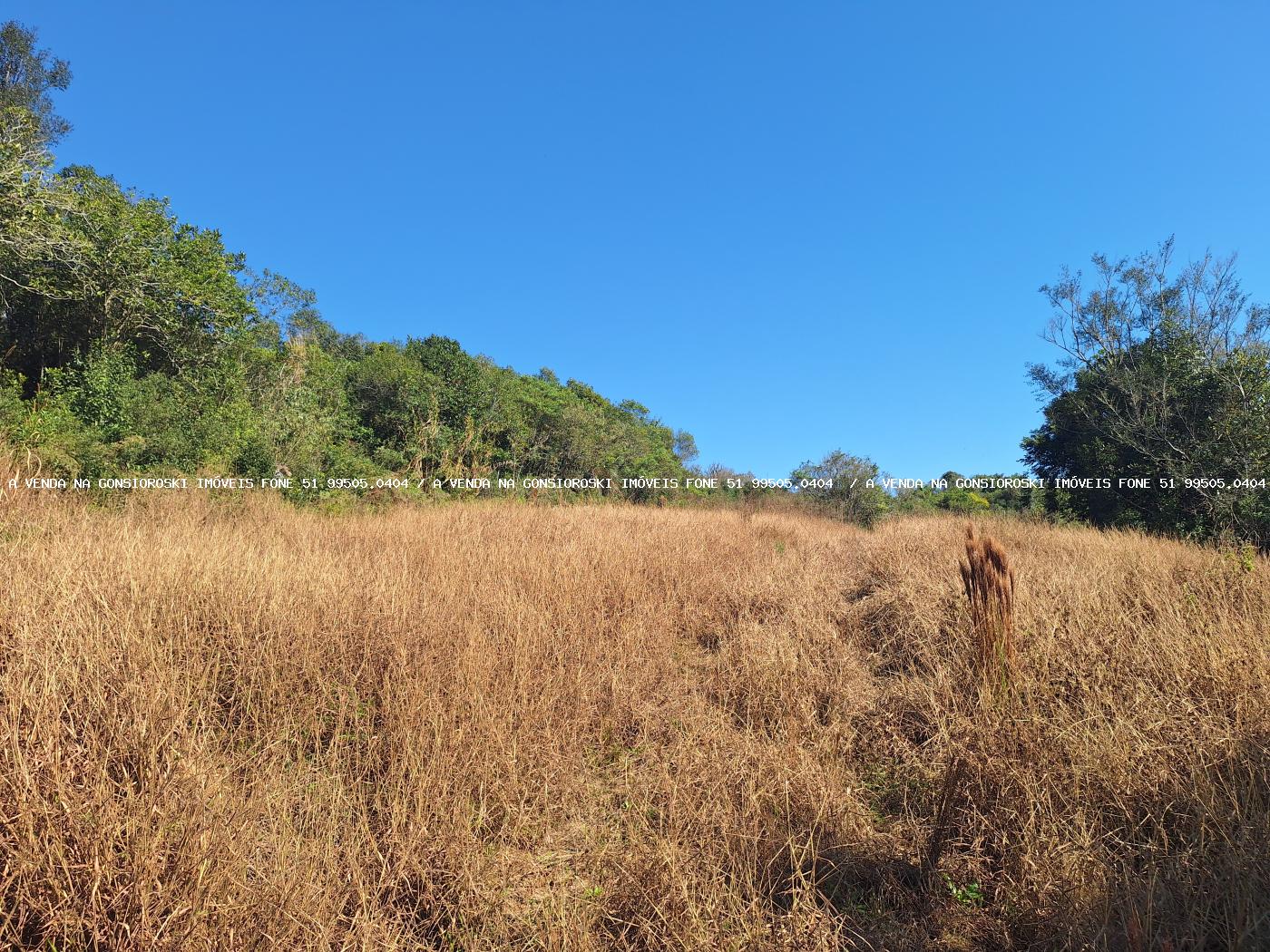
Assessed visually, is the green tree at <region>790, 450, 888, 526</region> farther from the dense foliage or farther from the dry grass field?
the dry grass field

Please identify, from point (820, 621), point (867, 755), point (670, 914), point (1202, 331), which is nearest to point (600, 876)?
point (670, 914)

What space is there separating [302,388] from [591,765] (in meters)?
14.7

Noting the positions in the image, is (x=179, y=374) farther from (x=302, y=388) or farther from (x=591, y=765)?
(x=591, y=765)

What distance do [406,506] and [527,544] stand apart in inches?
169

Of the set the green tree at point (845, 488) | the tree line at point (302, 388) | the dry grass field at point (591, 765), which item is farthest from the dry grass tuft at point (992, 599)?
the green tree at point (845, 488)

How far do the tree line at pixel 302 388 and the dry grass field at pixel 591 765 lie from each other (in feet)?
19.8

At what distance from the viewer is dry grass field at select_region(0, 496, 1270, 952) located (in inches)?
67.8

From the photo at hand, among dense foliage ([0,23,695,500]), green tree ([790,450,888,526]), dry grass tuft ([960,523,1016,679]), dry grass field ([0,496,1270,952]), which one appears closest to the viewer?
dry grass field ([0,496,1270,952])

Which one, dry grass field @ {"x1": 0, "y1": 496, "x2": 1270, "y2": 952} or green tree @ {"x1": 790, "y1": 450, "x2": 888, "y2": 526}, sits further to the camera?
green tree @ {"x1": 790, "y1": 450, "x2": 888, "y2": 526}

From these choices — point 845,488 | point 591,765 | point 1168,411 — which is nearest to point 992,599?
point 591,765

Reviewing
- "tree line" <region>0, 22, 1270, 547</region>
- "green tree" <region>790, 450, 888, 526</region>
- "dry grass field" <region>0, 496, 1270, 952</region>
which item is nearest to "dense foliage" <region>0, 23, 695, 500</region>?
"tree line" <region>0, 22, 1270, 547</region>

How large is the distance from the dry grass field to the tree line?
237 inches

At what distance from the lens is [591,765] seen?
2887 mm

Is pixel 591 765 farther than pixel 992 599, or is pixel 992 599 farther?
pixel 992 599
